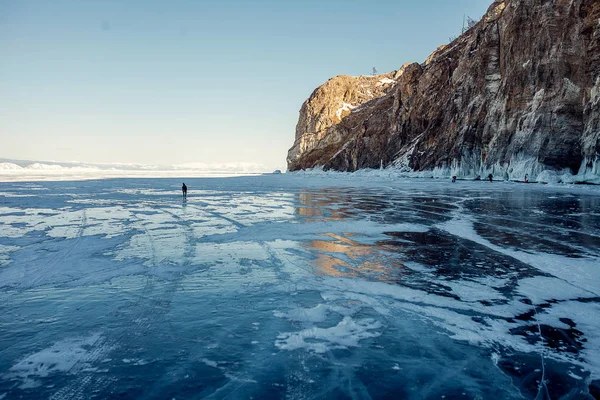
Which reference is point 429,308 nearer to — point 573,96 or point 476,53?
point 573,96

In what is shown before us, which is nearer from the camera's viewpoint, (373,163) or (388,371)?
(388,371)

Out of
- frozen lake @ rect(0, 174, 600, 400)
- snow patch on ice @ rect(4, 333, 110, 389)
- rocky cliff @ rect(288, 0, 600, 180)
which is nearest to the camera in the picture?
frozen lake @ rect(0, 174, 600, 400)

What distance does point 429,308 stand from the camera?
4918mm

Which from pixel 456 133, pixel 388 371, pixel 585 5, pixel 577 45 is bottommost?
pixel 388 371

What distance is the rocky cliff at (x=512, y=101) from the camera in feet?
109

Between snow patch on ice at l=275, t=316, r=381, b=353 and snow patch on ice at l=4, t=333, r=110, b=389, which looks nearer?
snow patch on ice at l=4, t=333, r=110, b=389

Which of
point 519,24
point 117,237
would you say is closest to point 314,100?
point 519,24

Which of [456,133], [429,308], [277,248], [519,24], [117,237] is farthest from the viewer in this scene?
[456,133]

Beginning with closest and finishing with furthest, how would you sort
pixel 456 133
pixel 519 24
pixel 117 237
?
pixel 117 237 < pixel 519 24 < pixel 456 133

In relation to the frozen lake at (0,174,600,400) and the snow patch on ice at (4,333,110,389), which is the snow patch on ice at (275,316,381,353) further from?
the snow patch on ice at (4,333,110,389)

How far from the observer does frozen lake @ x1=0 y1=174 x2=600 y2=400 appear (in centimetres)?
322

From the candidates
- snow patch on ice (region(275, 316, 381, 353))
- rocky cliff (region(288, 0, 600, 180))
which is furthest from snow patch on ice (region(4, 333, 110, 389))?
rocky cliff (region(288, 0, 600, 180))

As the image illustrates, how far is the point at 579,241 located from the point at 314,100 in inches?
5618

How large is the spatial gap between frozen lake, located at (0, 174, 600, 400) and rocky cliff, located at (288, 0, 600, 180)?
30.0 meters
